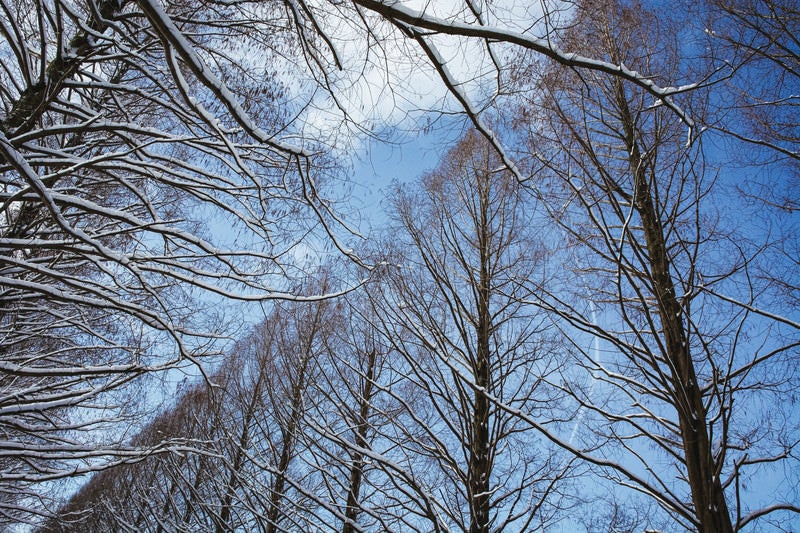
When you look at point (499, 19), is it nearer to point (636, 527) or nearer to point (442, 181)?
point (442, 181)

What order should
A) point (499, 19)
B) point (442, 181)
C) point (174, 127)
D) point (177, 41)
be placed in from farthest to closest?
point (442, 181) < point (174, 127) < point (499, 19) < point (177, 41)

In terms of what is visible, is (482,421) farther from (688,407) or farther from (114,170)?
(114,170)

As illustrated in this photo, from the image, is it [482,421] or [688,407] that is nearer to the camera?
[688,407]

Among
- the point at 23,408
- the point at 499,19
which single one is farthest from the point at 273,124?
the point at 23,408

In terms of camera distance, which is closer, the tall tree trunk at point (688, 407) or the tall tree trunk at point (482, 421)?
the tall tree trunk at point (688, 407)

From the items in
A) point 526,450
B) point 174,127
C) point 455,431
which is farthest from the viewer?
point 174,127

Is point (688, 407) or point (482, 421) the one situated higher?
point (482, 421)

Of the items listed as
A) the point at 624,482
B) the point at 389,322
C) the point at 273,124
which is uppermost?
the point at 273,124

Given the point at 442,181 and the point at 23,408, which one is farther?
the point at 442,181

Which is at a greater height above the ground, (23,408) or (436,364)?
(436,364)

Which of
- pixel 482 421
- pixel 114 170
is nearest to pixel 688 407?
pixel 482 421

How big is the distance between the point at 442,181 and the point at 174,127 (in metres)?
3.00

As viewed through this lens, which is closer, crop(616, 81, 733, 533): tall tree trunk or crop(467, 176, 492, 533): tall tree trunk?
crop(616, 81, 733, 533): tall tree trunk

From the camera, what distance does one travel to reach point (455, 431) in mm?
3877
